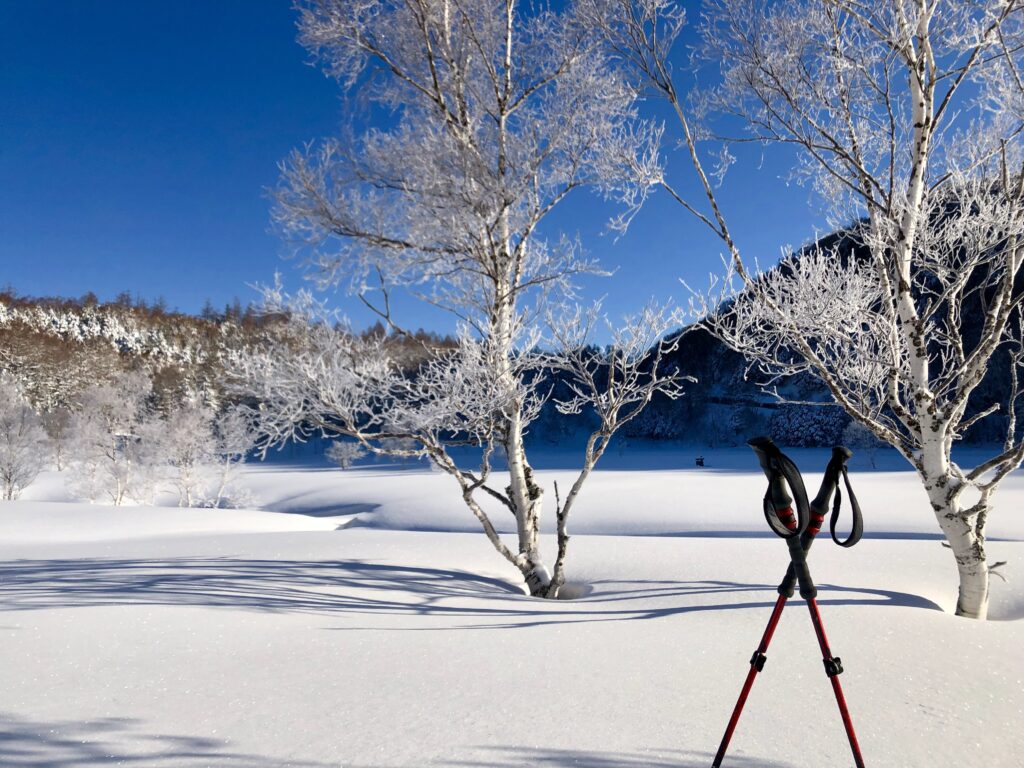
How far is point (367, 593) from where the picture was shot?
4301 mm

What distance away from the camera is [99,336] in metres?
81.6

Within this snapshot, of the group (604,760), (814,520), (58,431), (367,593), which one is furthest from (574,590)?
(58,431)

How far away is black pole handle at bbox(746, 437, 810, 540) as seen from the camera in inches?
61.5

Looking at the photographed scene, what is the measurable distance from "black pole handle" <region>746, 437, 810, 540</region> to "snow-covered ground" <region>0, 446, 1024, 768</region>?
848 mm

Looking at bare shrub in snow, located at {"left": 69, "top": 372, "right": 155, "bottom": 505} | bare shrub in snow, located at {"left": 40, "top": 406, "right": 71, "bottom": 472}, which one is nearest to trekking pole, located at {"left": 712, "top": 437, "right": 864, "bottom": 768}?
bare shrub in snow, located at {"left": 69, "top": 372, "right": 155, "bottom": 505}

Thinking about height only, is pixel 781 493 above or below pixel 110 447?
below

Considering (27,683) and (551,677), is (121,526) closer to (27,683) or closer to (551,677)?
(27,683)

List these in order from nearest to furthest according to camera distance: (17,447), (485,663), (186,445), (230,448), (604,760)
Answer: (604,760) → (485,663) → (17,447) → (186,445) → (230,448)

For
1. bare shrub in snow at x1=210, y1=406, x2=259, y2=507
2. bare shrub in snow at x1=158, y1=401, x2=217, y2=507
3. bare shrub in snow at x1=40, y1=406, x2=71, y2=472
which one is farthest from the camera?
bare shrub in snow at x1=40, y1=406, x2=71, y2=472

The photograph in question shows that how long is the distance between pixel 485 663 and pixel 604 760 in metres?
0.96

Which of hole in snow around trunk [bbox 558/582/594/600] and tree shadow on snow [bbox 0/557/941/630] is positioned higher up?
tree shadow on snow [bbox 0/557/941/630]

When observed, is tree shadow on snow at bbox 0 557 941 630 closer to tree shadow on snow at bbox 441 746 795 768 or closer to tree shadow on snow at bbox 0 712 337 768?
tree shadow on snow at bbox 0 712 337 768

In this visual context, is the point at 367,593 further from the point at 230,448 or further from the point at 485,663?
the point at 230,448

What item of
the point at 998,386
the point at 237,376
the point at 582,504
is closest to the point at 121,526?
the point at 237,376
